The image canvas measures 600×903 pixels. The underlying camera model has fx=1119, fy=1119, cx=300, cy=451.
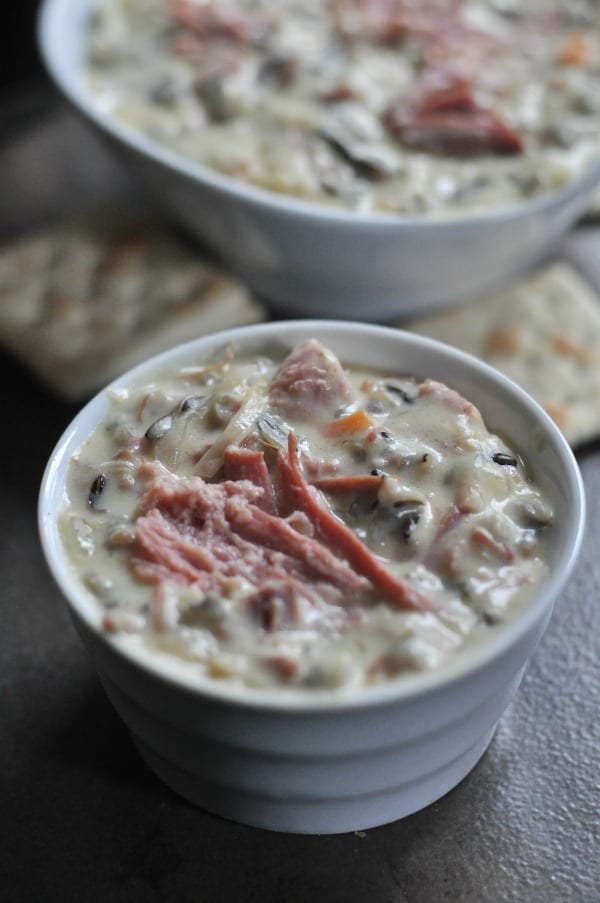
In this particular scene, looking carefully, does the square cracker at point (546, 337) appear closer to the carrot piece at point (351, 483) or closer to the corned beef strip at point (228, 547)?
the carrot piece at point (351, 483)

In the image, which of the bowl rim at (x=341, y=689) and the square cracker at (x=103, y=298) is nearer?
the bowl rim at (x=341, y=689)

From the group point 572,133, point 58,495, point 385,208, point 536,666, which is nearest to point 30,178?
point 385,208

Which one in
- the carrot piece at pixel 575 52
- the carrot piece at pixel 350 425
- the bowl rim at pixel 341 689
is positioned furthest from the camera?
the carrot piece at pixel 575 52

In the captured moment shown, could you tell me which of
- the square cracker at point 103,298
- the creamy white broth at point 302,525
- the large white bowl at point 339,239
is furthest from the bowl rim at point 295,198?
the creamy white broth at point 302,525

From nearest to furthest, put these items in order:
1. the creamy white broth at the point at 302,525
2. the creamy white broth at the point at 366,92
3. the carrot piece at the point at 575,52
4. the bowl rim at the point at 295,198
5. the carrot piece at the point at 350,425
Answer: the creamy white broth at the point at 302,525
the carrot piece at the point at 350,425
the bowl rim at the point at 295,198
the creamy white broth at the point at 366,92
the carrot piece at the point at 575,52

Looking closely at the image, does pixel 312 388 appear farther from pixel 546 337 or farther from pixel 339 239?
pixel 546 337
